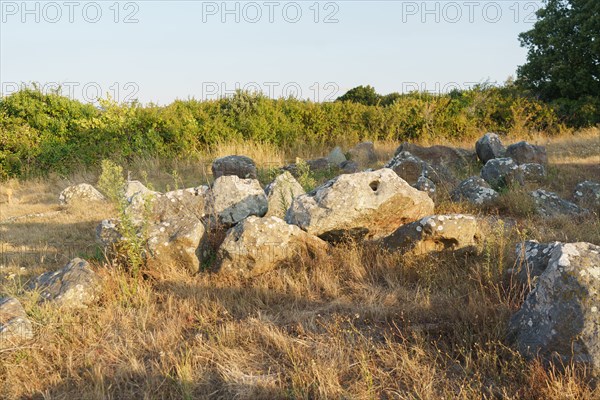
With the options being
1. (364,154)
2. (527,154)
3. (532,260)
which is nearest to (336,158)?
(364,154)

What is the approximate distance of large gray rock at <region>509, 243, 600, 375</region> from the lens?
2.93m

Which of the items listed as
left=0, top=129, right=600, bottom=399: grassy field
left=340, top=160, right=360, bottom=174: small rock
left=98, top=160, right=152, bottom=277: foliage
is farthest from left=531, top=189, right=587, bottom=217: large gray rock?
left=98, top=160, right=152, bottom=277: foliage

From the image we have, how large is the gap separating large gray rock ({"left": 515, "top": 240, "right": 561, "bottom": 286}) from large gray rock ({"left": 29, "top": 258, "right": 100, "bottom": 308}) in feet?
12.8

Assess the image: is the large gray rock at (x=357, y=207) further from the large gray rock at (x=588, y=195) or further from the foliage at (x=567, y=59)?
the foliage at (x=567, y=59)

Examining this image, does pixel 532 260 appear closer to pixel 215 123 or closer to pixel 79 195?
pixel 79 195

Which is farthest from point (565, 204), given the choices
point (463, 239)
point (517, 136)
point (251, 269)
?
point (517, 136)

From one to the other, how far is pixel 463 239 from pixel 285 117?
10.9m

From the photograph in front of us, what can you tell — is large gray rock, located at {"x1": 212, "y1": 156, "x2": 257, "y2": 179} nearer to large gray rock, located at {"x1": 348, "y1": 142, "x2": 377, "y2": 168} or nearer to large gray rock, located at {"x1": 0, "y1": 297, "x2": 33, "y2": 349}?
large gray rock, located at {"x1": 348, "y1": 142, "x2": 377, "y2": 168}

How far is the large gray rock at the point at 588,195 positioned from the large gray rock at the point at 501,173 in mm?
957

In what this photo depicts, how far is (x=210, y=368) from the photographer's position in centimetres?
341

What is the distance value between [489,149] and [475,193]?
147 inches

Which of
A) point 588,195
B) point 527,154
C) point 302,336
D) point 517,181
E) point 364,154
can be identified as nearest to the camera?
point 302,336

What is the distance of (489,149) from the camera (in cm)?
1083

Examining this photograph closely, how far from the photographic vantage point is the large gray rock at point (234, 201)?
6441 mm
